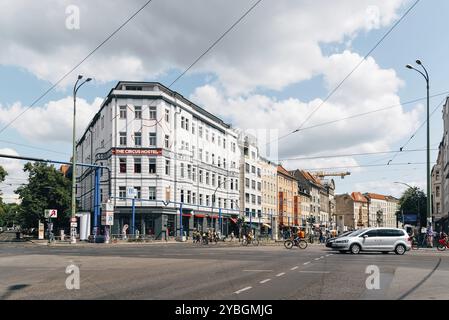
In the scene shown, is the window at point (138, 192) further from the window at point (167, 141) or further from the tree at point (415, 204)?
the tree at point (415, 204)

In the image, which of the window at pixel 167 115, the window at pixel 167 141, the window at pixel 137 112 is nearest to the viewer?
the window at pixel 137 112

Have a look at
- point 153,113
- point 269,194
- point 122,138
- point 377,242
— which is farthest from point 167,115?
point 269,194

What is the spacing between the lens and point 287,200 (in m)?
118

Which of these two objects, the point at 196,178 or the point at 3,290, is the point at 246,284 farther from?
the point at 196,178

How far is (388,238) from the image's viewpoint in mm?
31641

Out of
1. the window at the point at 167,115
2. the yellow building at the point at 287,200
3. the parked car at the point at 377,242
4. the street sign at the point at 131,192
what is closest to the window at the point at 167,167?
the window at the point at 167,115

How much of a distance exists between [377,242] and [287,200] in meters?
86.8

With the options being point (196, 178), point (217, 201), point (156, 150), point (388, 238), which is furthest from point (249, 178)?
point (388, 238)

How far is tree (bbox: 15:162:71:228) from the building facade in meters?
5.96

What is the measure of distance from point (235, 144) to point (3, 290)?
261 feet

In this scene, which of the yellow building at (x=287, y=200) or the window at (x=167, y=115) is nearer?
the window at (x=167, y=115)

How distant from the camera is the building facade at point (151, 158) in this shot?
62.6 metres

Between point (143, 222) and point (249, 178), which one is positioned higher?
point (249, 178)

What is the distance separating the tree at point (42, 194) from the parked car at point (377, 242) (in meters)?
45.5
